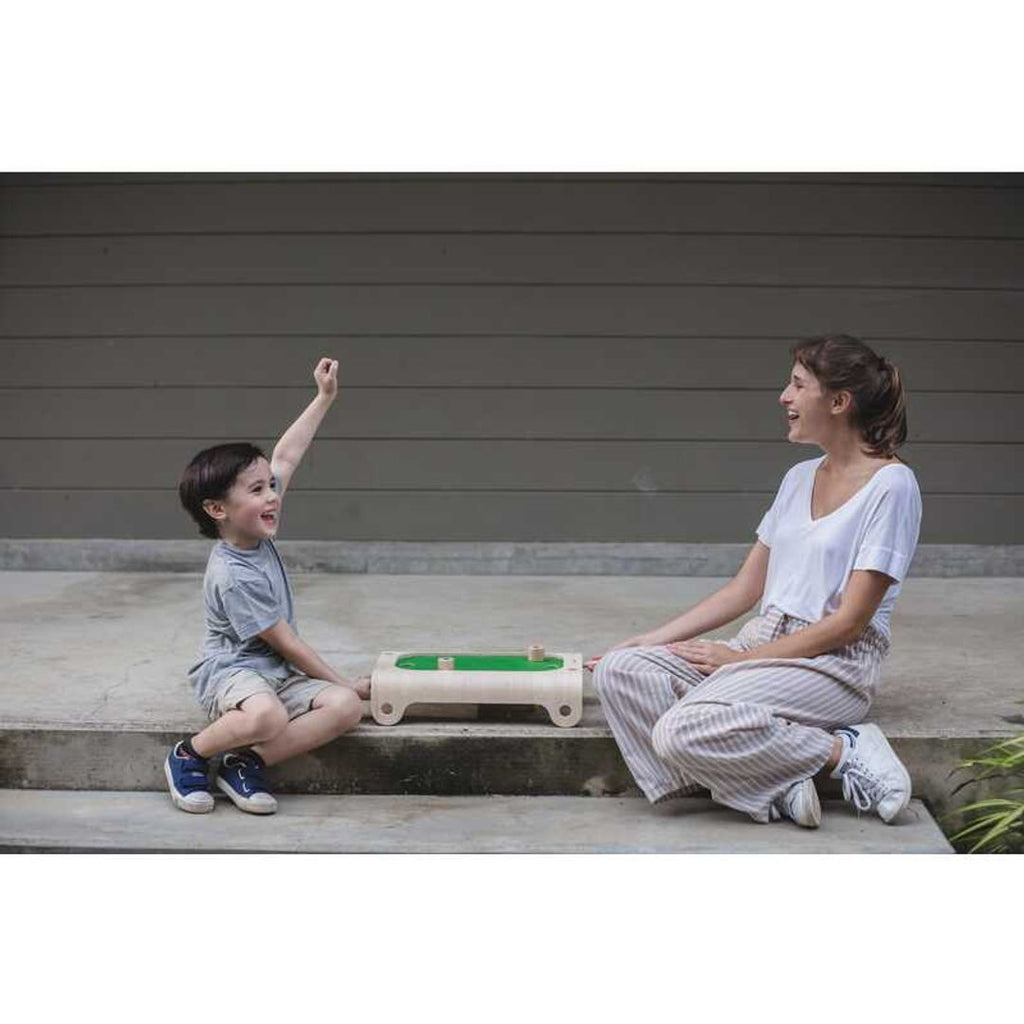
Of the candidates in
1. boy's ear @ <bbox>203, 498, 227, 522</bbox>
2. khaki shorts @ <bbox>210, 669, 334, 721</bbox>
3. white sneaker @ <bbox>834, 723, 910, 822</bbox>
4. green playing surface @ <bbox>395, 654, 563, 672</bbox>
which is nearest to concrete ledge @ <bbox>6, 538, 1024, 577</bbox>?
green playing surface @ <bbox>395, 654, 563, 672</bbox>

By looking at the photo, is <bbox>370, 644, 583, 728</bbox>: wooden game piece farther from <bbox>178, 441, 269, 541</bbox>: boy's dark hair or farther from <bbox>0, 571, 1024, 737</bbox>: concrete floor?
<bbox>178, 441, 269, 541</bbox>: boy's dark hair

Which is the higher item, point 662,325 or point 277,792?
point 662,325

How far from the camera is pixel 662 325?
6793 mm

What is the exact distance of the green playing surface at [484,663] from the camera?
4.43m

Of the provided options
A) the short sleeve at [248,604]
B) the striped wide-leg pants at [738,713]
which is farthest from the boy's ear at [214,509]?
the striped wide-leg pants at [738,713]

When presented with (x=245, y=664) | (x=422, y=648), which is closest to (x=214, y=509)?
(x=245, y=664)

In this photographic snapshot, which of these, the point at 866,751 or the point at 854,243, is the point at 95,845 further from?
the point at 854,243

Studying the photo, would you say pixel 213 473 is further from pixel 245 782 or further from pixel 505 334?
pixel 505 334

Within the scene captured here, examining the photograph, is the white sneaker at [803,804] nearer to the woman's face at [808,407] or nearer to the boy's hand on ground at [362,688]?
the woman's face at [808,407]

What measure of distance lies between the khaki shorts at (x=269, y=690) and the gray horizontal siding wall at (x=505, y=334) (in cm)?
273

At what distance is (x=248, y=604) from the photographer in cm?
407

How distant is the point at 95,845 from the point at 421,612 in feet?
7.42

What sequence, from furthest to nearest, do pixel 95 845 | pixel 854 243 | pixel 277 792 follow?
pixel 854 243
pixel 277 792
pixel 95 845

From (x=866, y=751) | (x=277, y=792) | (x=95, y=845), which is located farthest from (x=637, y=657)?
(x=95, y=845)
